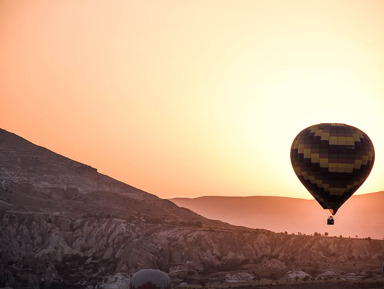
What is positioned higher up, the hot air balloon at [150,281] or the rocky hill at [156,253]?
the rocky hill at [156,253]

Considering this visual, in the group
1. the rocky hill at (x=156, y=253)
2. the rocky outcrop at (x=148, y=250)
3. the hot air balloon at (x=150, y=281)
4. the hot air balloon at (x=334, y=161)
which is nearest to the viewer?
the hot air balloon at (x=334, y=161)

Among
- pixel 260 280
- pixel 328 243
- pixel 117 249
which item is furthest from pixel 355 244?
pixel 117 249

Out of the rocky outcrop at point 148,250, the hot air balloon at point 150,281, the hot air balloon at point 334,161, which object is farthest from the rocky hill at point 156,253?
the hot air balloon at point 334,161

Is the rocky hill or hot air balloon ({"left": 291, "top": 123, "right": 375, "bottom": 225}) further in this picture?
the rocky hill

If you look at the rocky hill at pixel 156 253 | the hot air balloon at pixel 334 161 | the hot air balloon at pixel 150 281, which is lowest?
the hot air balloon at pixel 150 281

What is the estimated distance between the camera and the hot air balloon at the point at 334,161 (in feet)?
306

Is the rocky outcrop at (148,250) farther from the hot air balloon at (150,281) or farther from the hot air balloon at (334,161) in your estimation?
the hot air balloon at (334,161)

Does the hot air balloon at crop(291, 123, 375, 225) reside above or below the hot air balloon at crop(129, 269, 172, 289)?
above

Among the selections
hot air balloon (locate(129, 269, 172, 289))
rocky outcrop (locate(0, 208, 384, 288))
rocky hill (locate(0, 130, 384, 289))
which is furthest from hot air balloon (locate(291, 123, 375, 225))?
rocky outcrop (locate(0, 208, 384, 288))

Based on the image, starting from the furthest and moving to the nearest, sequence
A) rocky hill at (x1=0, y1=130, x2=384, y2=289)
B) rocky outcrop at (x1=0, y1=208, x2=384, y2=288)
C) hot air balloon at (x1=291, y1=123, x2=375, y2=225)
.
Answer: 1. rocky outcrop at (x1=0, y1=208, x2=384, y2=288)
2. rocky hill at (x1=0, y1=130, x2=384, y2=289)
3. hot air balloon at (x1=291, y1=123, x2=375, y2=225)

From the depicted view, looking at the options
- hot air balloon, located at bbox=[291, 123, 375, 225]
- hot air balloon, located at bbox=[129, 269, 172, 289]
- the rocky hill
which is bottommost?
hot air balloon, located at bbox=[129, 269, 172, 289]

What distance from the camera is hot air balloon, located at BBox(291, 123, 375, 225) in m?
93.4

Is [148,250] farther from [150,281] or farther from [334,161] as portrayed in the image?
[334,161]

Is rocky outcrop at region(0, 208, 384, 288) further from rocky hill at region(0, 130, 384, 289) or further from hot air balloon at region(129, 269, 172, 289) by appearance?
hot air balloon at region(129, 269, 172, 289)
